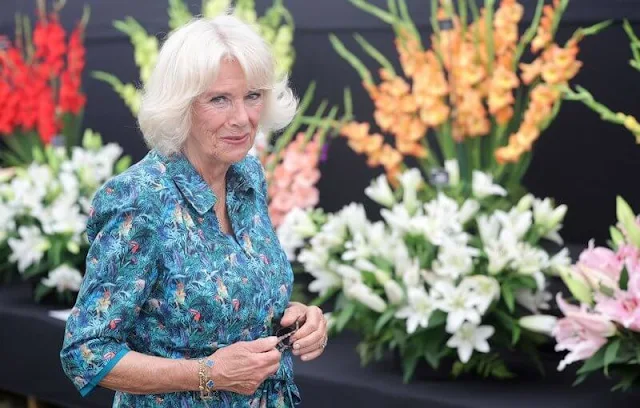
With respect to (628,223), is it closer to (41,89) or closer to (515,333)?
(515,333)

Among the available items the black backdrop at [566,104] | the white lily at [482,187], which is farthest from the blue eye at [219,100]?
the black backdrop at [566,104]

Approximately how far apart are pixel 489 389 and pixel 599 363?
1.44ft

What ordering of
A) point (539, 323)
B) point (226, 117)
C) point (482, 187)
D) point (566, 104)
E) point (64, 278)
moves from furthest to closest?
point (64, 278) < point (566, 104) < point (482, 187) < point (539, 323) < point (226, 117)

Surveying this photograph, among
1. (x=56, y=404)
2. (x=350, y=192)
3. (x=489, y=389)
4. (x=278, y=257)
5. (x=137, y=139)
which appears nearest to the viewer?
(x=278, y=257)

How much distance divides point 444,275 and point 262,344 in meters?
1.09

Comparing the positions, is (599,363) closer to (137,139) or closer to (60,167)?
(60,167)

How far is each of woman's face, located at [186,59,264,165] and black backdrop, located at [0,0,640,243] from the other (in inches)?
65.3

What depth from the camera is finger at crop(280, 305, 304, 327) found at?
75.9 inches

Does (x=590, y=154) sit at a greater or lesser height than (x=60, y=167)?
greater

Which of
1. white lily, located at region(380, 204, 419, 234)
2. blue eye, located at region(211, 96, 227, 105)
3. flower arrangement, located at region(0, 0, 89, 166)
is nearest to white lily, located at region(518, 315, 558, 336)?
white lily, located at region(380, 204, 419, 234)

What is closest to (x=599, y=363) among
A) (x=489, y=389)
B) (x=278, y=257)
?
(x=489, y=389)

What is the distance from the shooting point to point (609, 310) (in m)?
2.41

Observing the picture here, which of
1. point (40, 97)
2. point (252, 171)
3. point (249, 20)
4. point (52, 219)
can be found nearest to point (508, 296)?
point (252, 171)

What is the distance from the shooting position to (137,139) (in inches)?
211
